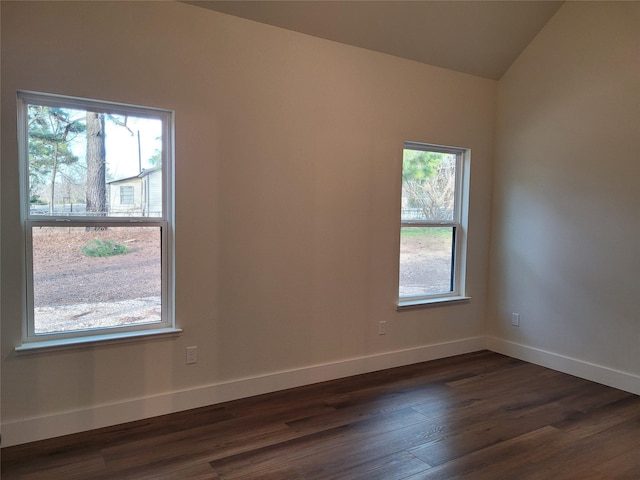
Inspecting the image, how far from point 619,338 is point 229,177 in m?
3.34

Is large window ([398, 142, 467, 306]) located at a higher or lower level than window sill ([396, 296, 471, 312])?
higher

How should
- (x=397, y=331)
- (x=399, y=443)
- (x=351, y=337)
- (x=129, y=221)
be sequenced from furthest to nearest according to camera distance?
1. (x=397, y=331)
2. (x=351, y=337)
3. (x=129, y=221)
4. (x=399, y=443)

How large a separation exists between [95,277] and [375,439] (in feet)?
6.63

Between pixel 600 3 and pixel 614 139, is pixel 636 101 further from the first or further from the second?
pixel 600 3

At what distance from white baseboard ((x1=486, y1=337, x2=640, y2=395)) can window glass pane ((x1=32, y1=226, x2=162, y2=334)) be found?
132 inches

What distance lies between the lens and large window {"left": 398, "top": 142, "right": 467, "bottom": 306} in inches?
154

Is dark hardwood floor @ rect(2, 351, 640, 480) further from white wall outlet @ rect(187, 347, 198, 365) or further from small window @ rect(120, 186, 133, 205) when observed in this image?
small window @ rect(120, 186, 133, 205)

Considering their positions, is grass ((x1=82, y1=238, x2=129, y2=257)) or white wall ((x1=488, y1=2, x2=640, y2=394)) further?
white wall ((x1=488, y1=2, x2=640, y2=394))

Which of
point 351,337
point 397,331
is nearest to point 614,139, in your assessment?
point 397,331

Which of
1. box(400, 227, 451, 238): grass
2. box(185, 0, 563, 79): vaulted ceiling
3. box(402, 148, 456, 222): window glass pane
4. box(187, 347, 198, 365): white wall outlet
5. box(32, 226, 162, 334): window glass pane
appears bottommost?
box(187, 347, 198, 365): white wall outlet

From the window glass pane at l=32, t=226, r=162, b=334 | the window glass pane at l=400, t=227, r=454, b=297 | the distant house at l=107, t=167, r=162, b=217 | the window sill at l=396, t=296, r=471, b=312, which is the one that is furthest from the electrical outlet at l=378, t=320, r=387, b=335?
the distant house at l=107, t=167, r=162, b=217

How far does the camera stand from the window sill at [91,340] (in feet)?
8.00

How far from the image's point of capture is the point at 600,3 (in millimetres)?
3420

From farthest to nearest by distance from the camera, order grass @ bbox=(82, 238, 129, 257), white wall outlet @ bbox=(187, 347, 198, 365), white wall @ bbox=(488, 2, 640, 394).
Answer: white wall @ bbox=(488, 2, 640, 394) → white wall outlet @ bbox=(187, 347, 198, 365) → grass @ bbox=(82, 238, 129, 257)
